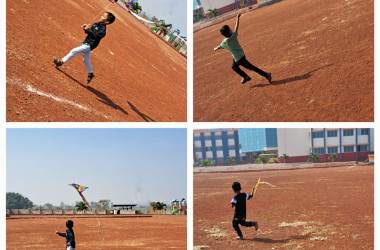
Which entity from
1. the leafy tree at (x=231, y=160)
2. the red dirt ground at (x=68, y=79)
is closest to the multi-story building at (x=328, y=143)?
the leafy tree at (x=231, y=160)

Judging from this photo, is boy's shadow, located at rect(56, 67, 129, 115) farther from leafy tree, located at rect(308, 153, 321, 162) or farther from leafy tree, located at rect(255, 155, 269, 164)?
leafy tree, located at rect(255, 155, 269, 164)

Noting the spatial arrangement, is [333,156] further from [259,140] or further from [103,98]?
[103,98]

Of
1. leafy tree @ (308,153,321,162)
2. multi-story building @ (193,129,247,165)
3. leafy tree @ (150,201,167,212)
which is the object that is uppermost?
multi-story building @ (193,129,247,165)

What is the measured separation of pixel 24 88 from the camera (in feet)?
19.7

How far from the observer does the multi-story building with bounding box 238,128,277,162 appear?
121 ft

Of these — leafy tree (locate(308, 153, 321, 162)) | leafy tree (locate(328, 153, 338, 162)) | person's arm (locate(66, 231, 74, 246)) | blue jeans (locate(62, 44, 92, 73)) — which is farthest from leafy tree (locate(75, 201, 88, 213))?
blue jeans (locate(62, 44, 92, 73))

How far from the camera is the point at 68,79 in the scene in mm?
6965

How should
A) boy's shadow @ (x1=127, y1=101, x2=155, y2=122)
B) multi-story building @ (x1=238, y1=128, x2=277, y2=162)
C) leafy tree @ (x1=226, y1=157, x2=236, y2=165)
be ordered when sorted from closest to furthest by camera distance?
1. boy's shadow @ (x1=127, y1=101, x2=155, y2=122)
2. leafy tree @ (x1=226, y1=157, x2=236, y2=165)
3. multi-story building @ (x1=238, y1=128, x2=277, y2=162)

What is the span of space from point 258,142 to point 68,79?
105 ft

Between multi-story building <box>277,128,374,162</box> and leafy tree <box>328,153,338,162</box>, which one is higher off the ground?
multi-story building <box>277,128,374,162</box>

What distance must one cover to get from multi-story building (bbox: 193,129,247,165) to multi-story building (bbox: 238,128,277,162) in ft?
3.84

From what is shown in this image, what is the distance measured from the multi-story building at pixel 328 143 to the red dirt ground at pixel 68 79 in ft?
67.8

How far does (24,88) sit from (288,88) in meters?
4.89

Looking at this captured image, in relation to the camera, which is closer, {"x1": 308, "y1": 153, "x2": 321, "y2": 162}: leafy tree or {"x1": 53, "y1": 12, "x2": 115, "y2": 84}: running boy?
{"x1": 53, "y1": 12, "x2": 115, "y2": 84}: running boy
